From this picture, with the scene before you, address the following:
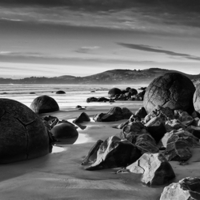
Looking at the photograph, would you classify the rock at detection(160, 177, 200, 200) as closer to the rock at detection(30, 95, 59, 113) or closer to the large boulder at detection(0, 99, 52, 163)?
the large boulder at detection(0, 99, 52, 163)

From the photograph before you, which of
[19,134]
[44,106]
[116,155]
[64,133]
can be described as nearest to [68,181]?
[116,155]

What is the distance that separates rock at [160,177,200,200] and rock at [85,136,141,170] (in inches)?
49.8

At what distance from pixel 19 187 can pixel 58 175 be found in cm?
55

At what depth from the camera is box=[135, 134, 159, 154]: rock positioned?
13.8ft

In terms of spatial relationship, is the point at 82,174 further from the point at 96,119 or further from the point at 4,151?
the point at 96,119

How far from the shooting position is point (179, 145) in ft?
13.5

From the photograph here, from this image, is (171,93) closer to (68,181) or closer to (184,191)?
(68,181)

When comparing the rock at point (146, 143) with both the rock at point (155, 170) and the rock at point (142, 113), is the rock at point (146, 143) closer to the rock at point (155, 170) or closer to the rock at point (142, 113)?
the rock at point (155, 170)

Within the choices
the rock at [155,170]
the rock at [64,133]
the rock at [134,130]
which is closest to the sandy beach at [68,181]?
the rock at [155,170]

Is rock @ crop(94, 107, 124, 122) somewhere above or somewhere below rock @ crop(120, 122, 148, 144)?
below

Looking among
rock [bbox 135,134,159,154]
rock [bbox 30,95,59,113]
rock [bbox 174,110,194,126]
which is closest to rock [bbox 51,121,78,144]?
rock [bbox 135,134,159,154]

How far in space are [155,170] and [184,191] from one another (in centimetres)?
81

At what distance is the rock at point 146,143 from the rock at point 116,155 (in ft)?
1.41

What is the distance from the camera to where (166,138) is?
454 cm
